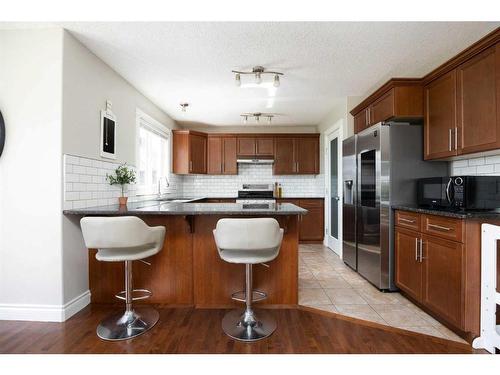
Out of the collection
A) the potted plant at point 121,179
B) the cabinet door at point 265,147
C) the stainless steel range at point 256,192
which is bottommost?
the stainless steel range at point 256,192

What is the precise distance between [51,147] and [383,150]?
3.02 metres

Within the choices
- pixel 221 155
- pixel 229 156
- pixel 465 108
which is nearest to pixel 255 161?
pixel 229 156

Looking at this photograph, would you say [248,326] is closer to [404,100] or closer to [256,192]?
[404,100]

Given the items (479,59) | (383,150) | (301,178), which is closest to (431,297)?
(383,150)

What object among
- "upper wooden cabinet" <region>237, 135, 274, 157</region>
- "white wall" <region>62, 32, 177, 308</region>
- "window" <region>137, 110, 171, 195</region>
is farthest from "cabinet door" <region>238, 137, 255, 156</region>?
"white wall" <region>62, 32, 177, 308</region>

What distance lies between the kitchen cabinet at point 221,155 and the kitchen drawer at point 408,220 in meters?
3.48

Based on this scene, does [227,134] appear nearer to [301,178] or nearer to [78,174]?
[301,178]

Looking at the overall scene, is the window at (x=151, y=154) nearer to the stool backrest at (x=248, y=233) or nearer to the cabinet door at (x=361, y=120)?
the stool backrest at (x=248, y=233)

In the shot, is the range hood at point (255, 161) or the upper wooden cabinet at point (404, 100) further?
the range hood at point (255, 161)

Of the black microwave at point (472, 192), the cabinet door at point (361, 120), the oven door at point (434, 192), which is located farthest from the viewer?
the cabinet door at point (361, 120)

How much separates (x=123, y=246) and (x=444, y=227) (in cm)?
238

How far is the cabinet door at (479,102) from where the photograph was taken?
6.70 feet

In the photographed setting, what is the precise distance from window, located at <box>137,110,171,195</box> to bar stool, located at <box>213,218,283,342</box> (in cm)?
224

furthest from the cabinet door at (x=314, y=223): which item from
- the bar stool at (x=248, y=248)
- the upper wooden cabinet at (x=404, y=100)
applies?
the bar stool at (x=248, y=248)
